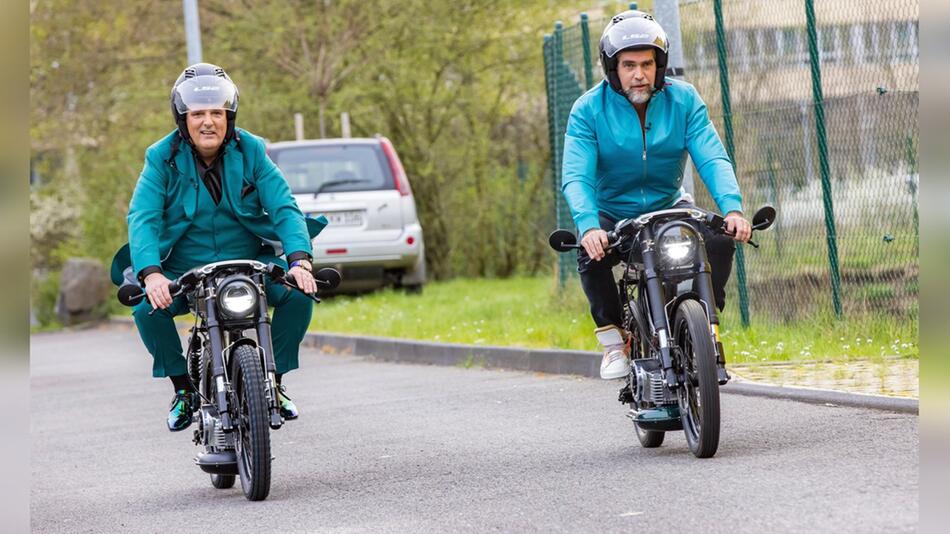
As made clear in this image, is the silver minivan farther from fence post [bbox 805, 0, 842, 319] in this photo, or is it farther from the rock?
the rock

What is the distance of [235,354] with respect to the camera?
20.7 ft

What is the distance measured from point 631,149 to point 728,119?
198 inches

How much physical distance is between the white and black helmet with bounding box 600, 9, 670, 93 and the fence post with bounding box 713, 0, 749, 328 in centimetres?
477

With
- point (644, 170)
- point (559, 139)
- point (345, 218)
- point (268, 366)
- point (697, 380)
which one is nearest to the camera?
point (697, 380)

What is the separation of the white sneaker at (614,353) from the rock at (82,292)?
795 inches

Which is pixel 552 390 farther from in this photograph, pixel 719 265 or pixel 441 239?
pixel 441 239

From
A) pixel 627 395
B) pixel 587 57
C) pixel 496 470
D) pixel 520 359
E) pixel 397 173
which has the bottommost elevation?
pixel 496 470

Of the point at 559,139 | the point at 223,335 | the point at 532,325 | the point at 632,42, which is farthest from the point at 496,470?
the point at 559,139

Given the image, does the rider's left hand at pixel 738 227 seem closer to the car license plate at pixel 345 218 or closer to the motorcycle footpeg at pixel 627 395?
the motorcycle footpeg at pixel 627 395

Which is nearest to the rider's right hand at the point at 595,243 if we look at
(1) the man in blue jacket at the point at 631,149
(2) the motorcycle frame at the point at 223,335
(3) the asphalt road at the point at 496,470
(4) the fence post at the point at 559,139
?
(1) the man in blue jacket at the point at 631,149

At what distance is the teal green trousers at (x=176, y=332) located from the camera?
6.77 metres

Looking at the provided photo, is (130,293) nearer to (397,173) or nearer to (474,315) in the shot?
(474,315)

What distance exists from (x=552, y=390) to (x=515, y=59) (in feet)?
49.5

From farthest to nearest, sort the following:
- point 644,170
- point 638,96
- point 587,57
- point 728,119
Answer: point 587,57
point 728,119
point 644,170
point 638,96
